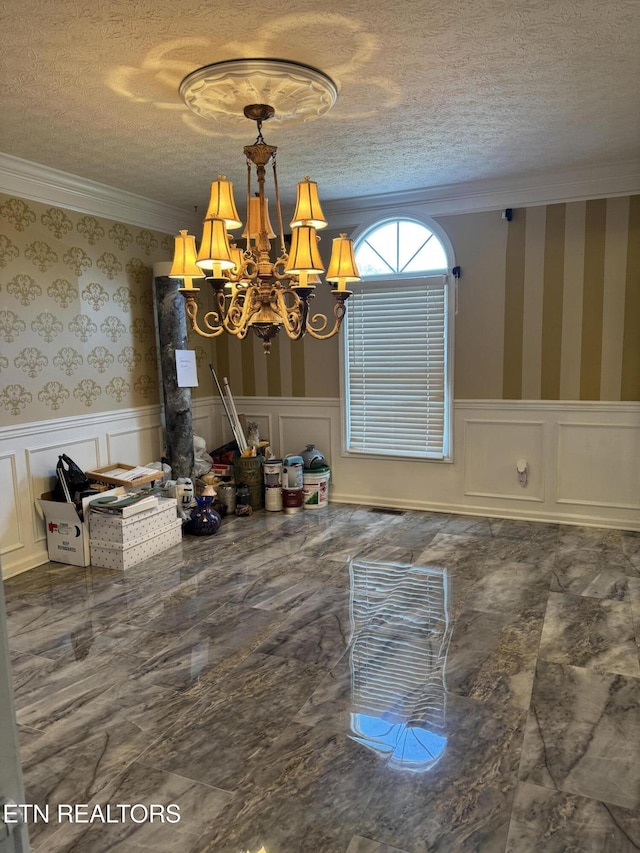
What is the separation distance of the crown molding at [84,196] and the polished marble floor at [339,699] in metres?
2.58

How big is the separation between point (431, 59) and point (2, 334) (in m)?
3.04

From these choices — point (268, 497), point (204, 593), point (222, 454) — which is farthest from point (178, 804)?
point (222, 454)

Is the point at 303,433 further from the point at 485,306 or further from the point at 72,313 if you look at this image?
the point at 72,313

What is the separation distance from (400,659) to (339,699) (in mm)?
437

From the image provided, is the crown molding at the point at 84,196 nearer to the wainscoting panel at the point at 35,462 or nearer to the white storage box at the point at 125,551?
the wainscoting panel at the point at 35,462

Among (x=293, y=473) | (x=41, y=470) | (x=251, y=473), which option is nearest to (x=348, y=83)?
(x=41, y=470)

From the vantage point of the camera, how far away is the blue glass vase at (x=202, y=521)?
4.77 meters

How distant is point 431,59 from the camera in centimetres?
262

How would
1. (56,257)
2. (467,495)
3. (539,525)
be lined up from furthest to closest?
(467,495) → (539,525) → (56,257)

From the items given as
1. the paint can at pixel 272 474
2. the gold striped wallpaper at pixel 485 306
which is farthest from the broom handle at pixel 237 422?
the gold striped wallpaper at pixel 485 306

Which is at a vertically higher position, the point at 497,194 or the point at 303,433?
the point at 497,194

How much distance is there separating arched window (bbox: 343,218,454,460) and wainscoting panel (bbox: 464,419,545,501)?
9.3 inches

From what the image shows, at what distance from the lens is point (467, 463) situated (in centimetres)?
520

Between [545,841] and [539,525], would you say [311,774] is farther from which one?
[539,525]
